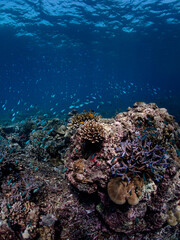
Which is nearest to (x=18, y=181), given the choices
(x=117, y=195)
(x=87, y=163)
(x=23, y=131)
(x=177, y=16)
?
(x=87, y=163)

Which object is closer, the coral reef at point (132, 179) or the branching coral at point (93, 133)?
the coral reef at point (132, 179)

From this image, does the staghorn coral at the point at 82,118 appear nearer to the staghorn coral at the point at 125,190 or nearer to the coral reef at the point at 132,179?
the coral reef at the point at 132,179

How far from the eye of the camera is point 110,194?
365 cm

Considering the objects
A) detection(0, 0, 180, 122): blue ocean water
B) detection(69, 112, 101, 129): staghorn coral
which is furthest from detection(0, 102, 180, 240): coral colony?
detection(0, 0, 180, 122): blue ocean water

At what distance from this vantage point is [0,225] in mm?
3883

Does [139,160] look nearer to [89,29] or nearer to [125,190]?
[125,190]

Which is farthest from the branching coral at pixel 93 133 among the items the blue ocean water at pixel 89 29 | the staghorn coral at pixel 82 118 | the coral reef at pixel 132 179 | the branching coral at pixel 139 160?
the blue ocean water at pixel 89 29

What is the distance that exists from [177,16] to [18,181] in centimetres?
3885

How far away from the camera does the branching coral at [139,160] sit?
13.1 feet

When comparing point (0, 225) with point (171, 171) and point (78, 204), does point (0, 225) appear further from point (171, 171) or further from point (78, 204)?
point (171, 171)

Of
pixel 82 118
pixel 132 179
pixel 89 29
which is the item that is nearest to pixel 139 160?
pixel 132 179

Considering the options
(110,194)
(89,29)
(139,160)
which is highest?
(89,29)

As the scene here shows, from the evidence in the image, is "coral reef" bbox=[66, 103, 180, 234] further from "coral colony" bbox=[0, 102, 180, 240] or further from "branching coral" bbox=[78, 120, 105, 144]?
"branching coral" bbox=[78, 120, 105, 144]

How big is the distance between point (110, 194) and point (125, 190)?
16.7 inches
